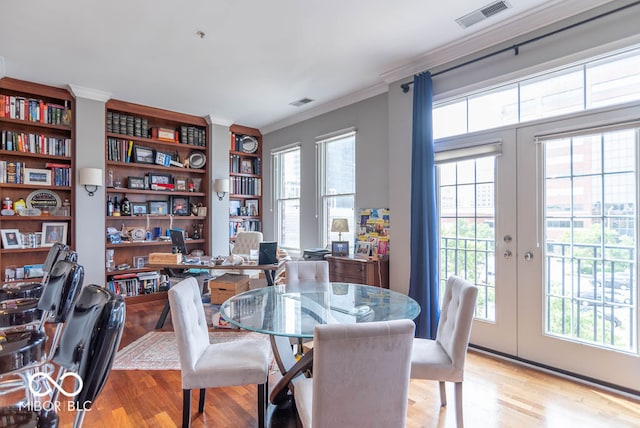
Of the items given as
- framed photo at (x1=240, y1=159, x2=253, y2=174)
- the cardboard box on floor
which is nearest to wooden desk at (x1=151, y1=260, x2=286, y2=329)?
the cardboard box on floor

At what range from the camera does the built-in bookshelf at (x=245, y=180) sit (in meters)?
5.79

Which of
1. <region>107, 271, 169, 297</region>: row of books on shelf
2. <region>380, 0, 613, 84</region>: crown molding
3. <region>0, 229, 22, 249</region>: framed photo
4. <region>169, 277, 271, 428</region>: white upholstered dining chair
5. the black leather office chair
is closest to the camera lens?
the black leather office chair

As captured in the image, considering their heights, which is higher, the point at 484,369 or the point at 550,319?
the point at 550,319

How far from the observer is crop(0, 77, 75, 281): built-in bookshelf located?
12.8 feet

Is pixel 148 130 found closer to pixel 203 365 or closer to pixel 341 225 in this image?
pixel 341 225

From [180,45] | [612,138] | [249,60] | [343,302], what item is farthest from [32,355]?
[612,138]

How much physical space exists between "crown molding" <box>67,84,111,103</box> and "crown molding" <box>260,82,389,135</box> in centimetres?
239

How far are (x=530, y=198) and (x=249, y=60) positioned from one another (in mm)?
2904

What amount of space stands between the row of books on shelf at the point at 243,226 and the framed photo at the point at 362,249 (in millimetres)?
2498

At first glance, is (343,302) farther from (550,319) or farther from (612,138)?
(612,138)

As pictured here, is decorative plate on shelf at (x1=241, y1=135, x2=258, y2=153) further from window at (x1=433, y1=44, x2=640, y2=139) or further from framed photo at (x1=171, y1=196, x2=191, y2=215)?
window at (x1=433, y1=44, x2=640, y2=139)

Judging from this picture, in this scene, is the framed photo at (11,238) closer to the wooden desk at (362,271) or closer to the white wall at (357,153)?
the white wall at (357,153)

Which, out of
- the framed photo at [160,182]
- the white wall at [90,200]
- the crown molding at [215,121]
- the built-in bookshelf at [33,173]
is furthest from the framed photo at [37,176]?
the crown molding at [215,121]

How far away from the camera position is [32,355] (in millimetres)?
1535
